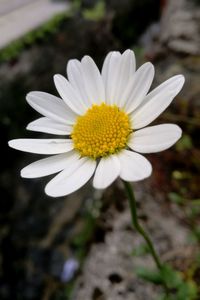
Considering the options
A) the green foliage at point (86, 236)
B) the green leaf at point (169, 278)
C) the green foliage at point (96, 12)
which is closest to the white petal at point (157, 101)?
the green leaf at point (169, 278)

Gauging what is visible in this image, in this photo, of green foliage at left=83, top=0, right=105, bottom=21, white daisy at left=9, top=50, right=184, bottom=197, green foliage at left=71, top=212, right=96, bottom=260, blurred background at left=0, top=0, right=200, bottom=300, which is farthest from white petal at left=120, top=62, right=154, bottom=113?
green foliage at left=83, top=0, right=105, bottom=21

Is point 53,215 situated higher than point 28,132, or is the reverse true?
point 28,132

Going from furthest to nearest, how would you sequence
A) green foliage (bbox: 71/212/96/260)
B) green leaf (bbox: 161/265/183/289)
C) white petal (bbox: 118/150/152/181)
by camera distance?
green foliage (bbox: 71/212/96/260), green leaf (bbox: 161/265/183/289), white petal (bbox: 118/150/152/181)

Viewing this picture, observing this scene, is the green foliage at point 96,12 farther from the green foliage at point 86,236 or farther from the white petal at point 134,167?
the white petal at point 134,167

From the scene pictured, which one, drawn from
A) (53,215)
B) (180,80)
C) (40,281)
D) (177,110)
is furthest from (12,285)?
(180,80)

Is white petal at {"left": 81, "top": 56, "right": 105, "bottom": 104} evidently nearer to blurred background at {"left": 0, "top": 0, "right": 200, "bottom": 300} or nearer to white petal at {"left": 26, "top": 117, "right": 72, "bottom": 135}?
white petal at {"left": 26, "top": 117, "right": 72, "bottom": 135}

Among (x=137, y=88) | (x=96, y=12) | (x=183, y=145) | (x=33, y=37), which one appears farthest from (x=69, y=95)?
(x=96, y=12)

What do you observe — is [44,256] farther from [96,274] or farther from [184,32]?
[184,32]

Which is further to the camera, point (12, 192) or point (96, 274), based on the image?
point (12, 192)
